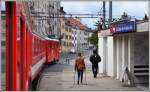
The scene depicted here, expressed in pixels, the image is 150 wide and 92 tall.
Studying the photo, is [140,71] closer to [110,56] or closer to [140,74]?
[140,74]

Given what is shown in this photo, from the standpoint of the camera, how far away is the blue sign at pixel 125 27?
17.0 meters

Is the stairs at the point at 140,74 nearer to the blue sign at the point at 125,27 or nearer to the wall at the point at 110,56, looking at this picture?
the blue sign at the point at 125,27

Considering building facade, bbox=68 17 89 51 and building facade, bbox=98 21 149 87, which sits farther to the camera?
building facade, bbox=68 17 89 51

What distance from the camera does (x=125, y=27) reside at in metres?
18.0

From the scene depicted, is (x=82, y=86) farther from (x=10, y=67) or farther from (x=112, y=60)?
(x=10, y=67)

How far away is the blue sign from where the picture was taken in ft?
55.8

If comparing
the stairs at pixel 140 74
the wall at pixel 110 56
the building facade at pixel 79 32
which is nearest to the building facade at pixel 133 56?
the stairs at pixel 140 74

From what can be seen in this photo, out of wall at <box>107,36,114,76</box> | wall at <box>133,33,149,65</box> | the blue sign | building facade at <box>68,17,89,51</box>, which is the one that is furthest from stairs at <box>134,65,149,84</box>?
building facade at <box>68,17,89,51</box>

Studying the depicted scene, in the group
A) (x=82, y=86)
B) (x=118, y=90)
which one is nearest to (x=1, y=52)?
(x=118, y=90)

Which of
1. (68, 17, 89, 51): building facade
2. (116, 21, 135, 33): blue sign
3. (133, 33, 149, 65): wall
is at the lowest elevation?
(68, 17, 89, 51): building facade

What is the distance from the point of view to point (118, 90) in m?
17.0

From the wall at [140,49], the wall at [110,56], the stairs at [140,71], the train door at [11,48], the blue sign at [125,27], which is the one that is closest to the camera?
the train door at [11,48]

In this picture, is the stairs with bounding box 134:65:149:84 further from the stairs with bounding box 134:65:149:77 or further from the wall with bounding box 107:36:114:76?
the wall with bounding box 107:36:114:76

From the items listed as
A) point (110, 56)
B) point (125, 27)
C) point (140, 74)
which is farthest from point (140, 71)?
point (110, 56)
